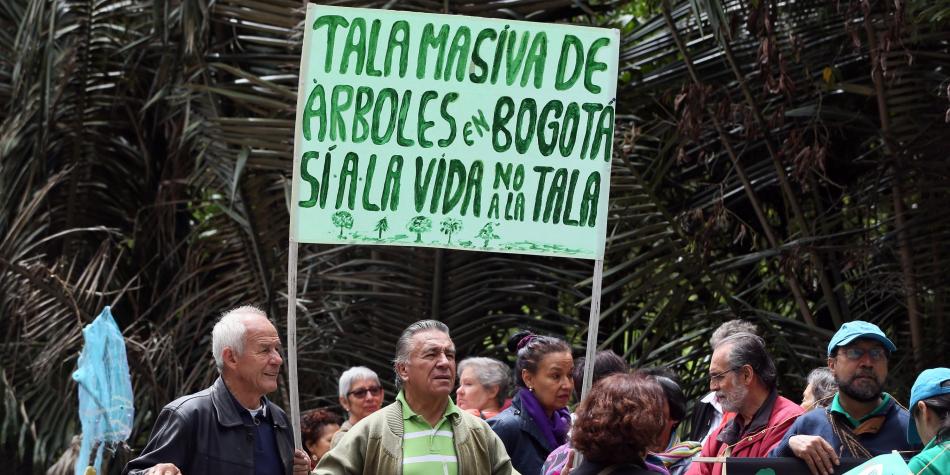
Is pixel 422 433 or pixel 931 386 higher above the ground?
A: pixel 931 386

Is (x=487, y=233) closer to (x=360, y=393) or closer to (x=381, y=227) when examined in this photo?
(x=381, y=227)

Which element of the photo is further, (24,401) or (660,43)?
(24,401)

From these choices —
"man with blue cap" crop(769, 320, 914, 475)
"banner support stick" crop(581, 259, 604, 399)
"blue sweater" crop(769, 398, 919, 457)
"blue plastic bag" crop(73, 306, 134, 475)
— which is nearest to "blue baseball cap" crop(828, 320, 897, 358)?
"man with blue cap" crop(769, 320, 914, 475)

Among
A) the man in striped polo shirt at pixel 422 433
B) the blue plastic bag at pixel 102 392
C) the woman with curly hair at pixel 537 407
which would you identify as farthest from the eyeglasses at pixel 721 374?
the blue plastic bag at pixel 102 392

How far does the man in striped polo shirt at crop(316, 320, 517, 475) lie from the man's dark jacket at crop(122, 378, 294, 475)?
29cm

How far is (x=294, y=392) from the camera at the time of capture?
5.20m

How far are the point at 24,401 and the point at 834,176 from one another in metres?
6.03

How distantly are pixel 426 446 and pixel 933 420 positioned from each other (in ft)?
5.69

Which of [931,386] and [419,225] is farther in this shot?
[419,225]

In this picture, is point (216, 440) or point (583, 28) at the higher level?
point (583, 28)

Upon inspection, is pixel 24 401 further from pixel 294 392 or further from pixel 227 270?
pixel 294 392

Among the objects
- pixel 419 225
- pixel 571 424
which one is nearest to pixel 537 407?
pixel 419 225

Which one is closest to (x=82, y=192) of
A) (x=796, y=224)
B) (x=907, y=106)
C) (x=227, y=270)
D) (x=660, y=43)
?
(x=227, y=270)

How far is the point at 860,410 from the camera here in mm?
5520
